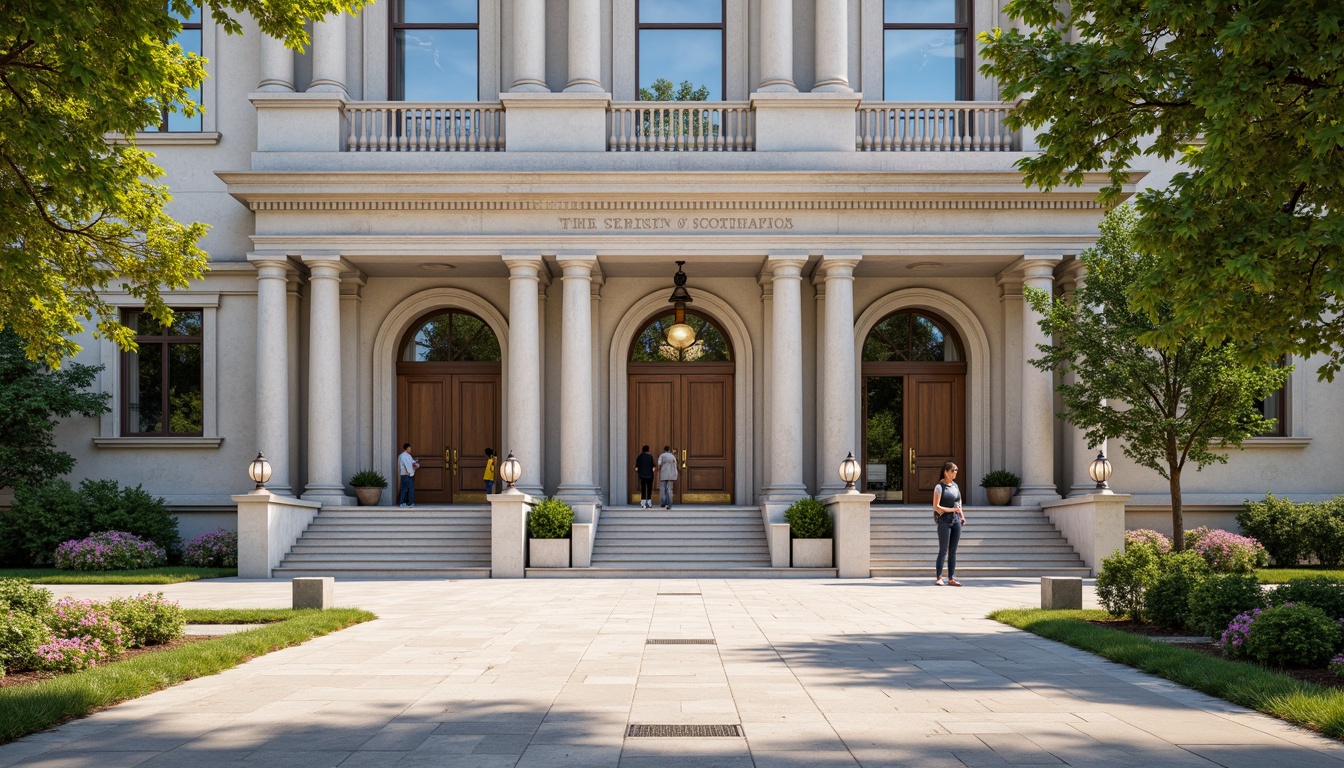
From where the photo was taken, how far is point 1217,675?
8555 millimetres

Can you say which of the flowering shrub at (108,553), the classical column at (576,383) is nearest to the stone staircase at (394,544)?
the classical column at (576,383)

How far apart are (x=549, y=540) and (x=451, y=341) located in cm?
809

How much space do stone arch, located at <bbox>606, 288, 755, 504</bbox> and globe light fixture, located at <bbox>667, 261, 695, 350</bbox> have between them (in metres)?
0.90

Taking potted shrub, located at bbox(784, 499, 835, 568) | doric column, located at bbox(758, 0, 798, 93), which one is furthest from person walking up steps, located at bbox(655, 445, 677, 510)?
doric column, located at bbox(758, 0, 798, 93)

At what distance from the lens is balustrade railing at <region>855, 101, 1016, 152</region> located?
26016 mm

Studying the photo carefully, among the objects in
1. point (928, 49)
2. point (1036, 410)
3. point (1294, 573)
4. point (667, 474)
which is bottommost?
point (1294, 573)

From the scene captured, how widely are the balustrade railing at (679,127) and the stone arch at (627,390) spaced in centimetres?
373

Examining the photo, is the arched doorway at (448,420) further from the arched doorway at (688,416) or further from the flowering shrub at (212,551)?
the flowering shrub at (212,551)

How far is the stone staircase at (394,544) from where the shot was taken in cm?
2236

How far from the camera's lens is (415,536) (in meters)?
23.9

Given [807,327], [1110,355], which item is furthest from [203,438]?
[1110,355]

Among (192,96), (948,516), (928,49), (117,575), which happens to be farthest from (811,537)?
(192,96)

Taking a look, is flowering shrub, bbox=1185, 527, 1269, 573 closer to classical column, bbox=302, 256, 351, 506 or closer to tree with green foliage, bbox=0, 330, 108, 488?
classical column, bbox=302, 256, 351, 506

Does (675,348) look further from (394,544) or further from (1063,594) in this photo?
(1063,594)
